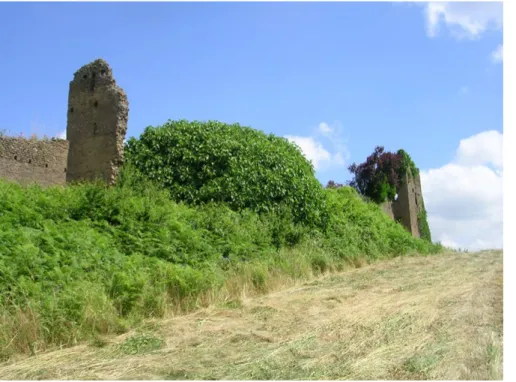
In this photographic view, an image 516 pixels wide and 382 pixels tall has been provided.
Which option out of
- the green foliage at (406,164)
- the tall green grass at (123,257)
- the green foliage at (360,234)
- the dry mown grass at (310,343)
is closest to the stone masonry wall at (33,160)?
the tall green grass at (123,257)

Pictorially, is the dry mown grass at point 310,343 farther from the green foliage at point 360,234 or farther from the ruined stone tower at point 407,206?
the ruined stone tower at point 407,206

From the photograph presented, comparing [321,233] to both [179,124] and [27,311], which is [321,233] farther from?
[27,311]

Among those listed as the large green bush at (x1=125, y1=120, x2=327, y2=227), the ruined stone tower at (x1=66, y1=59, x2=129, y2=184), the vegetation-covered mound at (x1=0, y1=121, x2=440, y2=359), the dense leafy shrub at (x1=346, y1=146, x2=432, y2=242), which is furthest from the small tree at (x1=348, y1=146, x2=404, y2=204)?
the ruined stone tower at (x1=66, y1=59, x2=129, y2=184)

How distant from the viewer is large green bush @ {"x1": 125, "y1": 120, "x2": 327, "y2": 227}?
13.5 meters

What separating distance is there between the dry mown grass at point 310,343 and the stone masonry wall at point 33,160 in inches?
267

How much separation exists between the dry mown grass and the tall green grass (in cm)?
39

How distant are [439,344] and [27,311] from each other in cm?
476

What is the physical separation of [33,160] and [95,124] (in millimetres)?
1711

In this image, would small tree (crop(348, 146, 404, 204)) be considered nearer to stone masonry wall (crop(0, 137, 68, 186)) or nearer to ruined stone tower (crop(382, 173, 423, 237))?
ruined stone tower (crop(382, 173, 423, 237))

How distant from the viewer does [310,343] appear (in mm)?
6504

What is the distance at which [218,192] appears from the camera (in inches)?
526

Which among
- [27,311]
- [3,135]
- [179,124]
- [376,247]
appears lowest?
[27,311]

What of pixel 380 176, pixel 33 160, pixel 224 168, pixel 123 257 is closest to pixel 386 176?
pixel 380 176

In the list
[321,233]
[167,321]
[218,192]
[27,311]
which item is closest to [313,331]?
[167,321]
